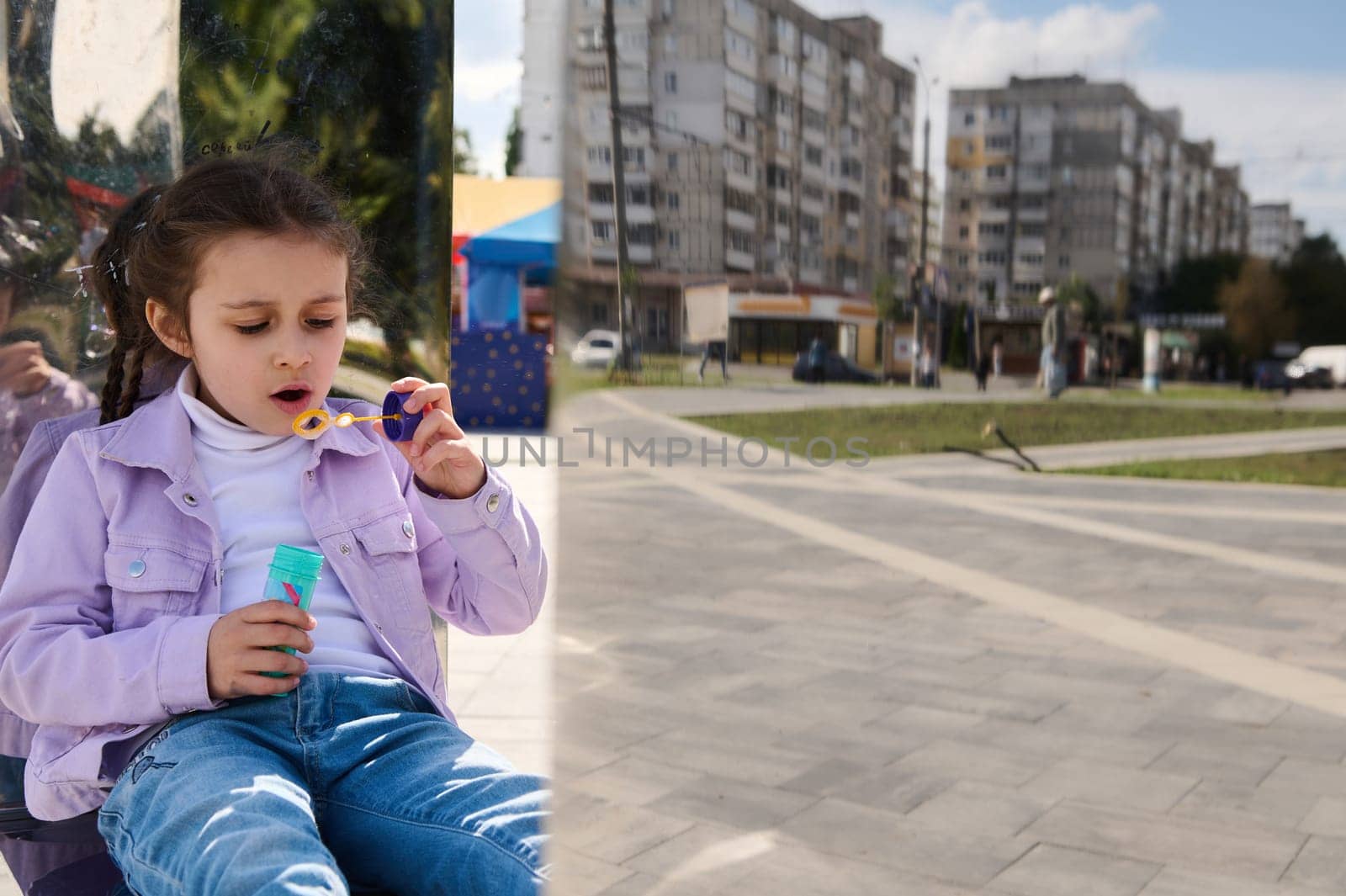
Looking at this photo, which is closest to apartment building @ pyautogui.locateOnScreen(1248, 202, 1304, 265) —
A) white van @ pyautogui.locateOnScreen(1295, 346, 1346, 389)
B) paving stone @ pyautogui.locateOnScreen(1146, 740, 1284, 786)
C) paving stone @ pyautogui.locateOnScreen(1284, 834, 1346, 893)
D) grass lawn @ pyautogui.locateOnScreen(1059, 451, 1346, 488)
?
white van @ pyautogui.locateOnScreen(1295, 346, 1346, 389)

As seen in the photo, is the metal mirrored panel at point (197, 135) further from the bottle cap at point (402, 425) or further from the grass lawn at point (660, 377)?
the grass lawn at point (660, 377)

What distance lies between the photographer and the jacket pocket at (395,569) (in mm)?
1419

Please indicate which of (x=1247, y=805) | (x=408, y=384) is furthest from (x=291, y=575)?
(x=1247, y=805)

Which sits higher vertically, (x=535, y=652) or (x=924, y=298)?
(x=924, y=298)

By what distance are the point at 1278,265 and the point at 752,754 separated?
1.71 metres

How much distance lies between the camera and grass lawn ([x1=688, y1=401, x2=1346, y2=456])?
3.23 m

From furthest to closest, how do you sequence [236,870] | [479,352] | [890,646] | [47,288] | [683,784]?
1. [479,352]
2. [890,646]
3. [683,784]
4. [47,288]
5. [236,870]

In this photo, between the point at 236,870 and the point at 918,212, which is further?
the point at 918,212

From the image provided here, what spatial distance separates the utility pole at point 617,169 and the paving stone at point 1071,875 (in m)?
1.24

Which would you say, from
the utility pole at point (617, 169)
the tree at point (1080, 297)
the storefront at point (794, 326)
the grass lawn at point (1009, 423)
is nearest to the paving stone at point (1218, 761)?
the grass lawn at point (1009, 423)

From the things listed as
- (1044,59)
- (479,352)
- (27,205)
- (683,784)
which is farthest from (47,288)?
(479,352)

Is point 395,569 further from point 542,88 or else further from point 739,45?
point 739,45

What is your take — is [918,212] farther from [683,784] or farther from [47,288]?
[47,288]

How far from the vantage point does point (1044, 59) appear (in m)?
3.18
